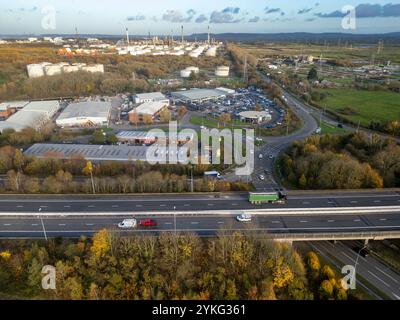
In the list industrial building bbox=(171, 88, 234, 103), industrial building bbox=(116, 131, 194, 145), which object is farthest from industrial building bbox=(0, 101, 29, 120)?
industrial building bbox=(171, 88, 234, 103)

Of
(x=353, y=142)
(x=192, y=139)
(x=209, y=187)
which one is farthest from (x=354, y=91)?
(x=209, y=187)

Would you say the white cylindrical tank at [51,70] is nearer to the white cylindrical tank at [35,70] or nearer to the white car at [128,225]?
the white cylindrical tank at [35,70]

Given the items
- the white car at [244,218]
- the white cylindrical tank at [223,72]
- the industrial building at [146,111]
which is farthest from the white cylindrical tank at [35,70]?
the white car at [244,218]

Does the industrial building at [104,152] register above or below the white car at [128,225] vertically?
above
